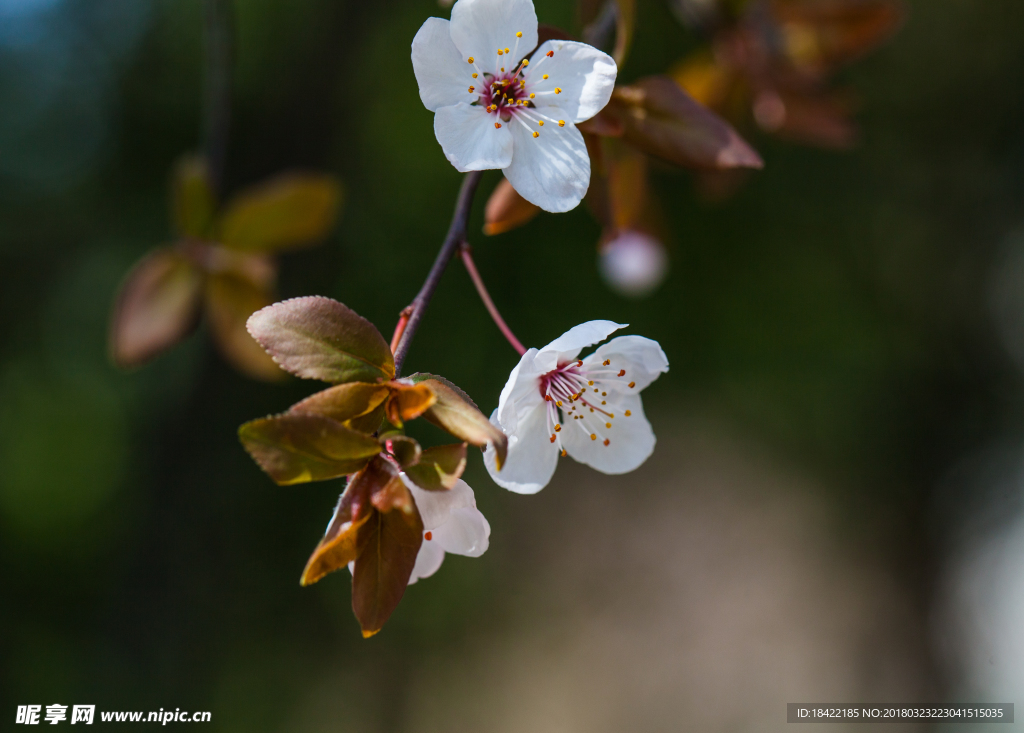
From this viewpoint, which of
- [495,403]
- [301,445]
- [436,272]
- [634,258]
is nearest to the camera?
[301,445]

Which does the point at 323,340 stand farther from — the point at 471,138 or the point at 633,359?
the point at 633,359

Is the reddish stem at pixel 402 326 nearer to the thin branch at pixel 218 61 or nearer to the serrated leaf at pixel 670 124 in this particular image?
the serrated leaf at pixel 670 124

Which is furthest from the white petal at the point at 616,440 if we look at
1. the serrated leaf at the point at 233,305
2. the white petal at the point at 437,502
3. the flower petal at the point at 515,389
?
the serrated leaf at the point at 233,305

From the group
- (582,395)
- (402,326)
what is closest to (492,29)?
(402,326)

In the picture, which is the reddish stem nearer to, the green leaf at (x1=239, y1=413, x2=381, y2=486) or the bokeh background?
the green leaf at (x1=239, y1=413, x2=381, y2=486)

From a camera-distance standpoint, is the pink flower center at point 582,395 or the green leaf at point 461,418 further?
the pink flower center at point 582,395

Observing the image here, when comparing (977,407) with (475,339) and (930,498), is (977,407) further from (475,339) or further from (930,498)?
(475,339)
